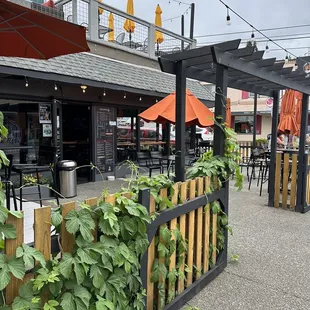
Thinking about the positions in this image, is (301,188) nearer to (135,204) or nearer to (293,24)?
(135,204)

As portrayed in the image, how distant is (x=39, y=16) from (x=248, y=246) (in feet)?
12.2

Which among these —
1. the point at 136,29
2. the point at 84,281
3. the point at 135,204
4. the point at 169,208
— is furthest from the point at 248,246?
the point at 136,29

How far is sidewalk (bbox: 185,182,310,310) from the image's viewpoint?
2.83 metres

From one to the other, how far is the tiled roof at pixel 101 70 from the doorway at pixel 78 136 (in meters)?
1.36

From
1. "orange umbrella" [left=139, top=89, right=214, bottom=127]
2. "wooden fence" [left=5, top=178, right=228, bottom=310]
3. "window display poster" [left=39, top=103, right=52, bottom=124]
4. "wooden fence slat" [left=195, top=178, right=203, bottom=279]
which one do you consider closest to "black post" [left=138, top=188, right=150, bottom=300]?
"wooden fence" [left=5, top=178, right=228, bottom=310]

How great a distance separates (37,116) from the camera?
7.16m

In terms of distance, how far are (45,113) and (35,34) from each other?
413cm

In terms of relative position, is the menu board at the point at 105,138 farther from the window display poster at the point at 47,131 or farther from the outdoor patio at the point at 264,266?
the outdoor patio at the point at 264,266

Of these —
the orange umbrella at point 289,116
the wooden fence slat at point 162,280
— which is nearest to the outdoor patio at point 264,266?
the wooden fence slat at point 162,280

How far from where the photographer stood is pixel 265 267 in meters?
3.51

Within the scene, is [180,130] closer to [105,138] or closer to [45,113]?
[45,113]

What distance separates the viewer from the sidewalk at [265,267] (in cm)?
283

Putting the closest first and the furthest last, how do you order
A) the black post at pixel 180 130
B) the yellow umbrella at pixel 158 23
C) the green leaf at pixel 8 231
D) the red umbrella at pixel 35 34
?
the green leaf at pixel 8 231 < the red umbrella at pixel 35 34 < the black post at pixel 180 130 < the yellow umbrella at pixel 158 23

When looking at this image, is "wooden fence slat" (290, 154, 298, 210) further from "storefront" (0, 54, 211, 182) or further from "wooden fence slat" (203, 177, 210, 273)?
"storefront" (0, 54, 211, 182)
